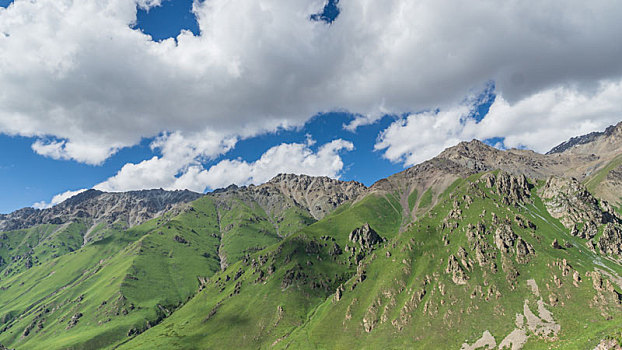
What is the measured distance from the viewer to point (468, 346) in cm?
18962

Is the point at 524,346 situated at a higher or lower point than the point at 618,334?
lower

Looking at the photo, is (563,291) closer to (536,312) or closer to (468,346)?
(536,312)

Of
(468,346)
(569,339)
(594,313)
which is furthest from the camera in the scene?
(468,346)

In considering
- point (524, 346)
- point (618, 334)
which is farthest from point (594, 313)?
point (618, 334)

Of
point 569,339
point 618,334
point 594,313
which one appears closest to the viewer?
point 618,334

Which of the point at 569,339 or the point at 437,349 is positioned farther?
the point at 437,349

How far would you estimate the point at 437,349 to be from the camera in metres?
197

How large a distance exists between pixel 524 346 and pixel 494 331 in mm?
21949

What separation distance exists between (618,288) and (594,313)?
30929mm

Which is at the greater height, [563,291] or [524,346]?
[563,291]

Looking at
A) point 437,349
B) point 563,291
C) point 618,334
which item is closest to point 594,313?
point 563,291

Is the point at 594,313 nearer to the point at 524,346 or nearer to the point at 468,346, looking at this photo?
the point at 524,346

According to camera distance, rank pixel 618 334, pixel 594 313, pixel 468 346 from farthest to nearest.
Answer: pixel 468 346 < pixel 594 313 < pixel 618 334

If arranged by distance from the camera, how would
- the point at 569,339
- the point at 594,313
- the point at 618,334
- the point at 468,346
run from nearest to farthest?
the point at 618,334
the point at 569,339
the point at 594,313
the point at 468,346
